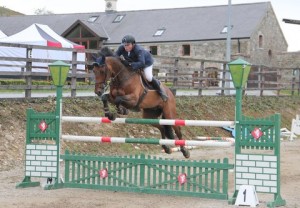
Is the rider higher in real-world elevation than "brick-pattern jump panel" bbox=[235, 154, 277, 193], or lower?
higher

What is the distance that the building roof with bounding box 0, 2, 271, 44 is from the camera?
1817 inches

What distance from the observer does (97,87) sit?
8477 millimetres

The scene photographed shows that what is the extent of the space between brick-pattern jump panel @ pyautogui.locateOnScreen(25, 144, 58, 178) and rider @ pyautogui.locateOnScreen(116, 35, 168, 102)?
1749 millimetres

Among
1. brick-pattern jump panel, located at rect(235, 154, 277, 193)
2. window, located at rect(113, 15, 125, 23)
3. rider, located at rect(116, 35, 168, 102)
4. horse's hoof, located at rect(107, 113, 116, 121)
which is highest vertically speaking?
window, located at rect(113, 15, 125, 23)

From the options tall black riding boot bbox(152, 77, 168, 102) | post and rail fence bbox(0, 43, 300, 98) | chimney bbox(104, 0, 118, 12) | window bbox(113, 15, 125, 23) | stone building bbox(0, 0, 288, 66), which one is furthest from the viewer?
chimney bbox(104, 0, 118, 12)

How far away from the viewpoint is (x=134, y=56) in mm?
9273

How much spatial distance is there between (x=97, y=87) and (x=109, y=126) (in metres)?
5.84

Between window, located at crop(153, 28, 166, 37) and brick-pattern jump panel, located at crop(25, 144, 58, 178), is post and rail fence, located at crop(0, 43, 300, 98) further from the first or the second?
window, located at crop(153, 28, 166, 37)

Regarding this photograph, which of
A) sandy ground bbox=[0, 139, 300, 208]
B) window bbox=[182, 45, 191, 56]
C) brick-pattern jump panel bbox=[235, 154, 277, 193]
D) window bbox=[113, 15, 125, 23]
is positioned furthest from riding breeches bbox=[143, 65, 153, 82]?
window bbox=[113, 15, 125, 23]

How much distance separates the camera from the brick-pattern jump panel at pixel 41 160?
9016mm

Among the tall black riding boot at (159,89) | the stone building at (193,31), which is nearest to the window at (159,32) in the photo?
the stone building at (193,31)

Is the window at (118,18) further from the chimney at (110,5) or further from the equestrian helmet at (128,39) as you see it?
the equestrian helmet at (128,39)

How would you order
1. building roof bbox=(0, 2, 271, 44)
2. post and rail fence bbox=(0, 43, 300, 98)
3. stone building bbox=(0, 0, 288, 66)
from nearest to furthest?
post and rail fence bbox=(0, 43, 300, 98)
stone building bbox=(0, 0, 288, 66)
building roof bbox=(0, 2, 271, 44)

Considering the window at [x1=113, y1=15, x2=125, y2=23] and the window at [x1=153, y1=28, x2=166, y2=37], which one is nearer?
the window at [x1=153, y1=28, x2=166, y2=37]
